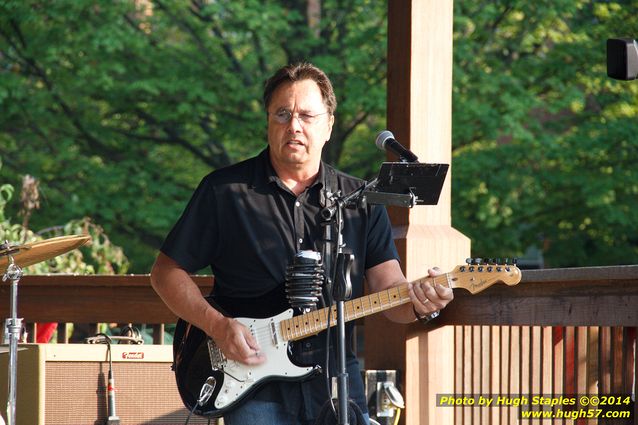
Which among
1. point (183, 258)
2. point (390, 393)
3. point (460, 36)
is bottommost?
point (390, 393)

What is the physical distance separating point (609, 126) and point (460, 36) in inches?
90.0

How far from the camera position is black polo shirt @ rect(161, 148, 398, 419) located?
3.54 metres

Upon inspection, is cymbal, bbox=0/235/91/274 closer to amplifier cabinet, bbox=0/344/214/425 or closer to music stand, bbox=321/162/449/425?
amplifier cabinet, bbox=0/344/214/425

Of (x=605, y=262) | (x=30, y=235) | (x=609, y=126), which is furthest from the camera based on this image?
(x=605, y=262)

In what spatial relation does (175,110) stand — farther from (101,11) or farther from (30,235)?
(30,235)

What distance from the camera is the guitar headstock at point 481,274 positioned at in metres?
3.51

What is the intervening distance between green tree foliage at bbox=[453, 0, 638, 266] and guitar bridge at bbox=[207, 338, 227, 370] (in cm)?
981

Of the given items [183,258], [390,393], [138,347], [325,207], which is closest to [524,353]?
[390,393]

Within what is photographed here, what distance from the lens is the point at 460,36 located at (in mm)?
13656

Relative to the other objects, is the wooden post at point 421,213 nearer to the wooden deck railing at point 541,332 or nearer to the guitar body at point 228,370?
the wooden deck railing at point 541,332

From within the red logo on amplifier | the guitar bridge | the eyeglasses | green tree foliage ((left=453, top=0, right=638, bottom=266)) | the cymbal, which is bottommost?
the red logo on amplifier

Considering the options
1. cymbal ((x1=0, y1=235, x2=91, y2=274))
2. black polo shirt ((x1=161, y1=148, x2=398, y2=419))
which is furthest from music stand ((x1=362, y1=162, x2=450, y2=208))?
cymbal ((x1=0, y1=235, x2=91, y2=274))

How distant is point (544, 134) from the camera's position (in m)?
13.7

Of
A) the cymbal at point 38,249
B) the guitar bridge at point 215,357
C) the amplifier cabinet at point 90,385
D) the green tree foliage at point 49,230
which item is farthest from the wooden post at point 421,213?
the green tree foliage at point 49,230
